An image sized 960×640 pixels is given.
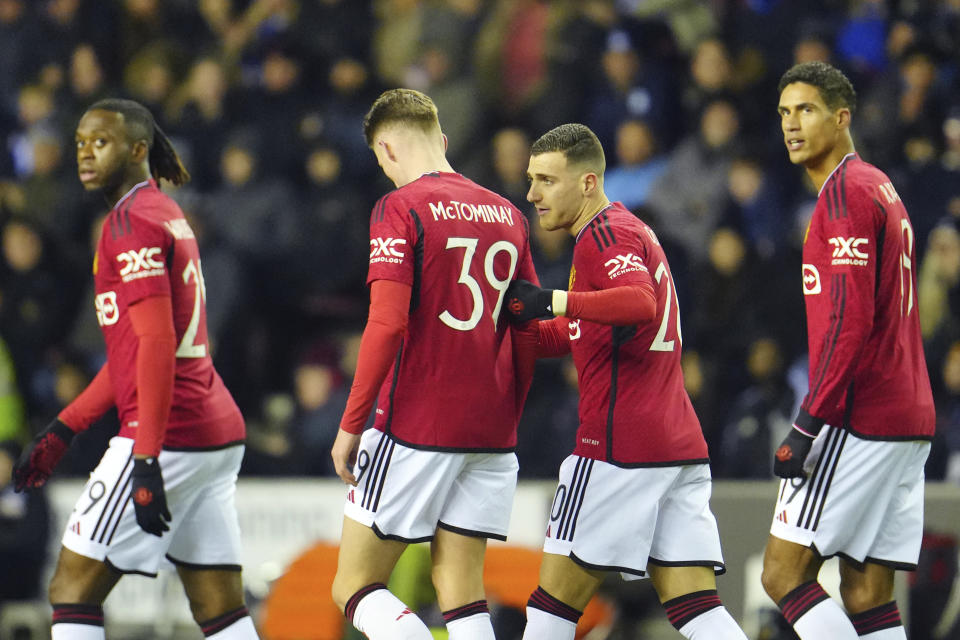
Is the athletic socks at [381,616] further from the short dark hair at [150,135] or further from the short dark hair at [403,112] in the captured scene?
the short dark hair at [150,135]

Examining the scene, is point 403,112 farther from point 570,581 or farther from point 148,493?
point 570,581

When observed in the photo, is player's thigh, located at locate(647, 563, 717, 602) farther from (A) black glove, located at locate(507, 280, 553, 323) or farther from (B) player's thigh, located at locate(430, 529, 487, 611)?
(A) black glove, located at locate(507, 280, 553, 323)

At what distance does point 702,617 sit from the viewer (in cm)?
567

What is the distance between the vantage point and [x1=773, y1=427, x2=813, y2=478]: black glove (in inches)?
222

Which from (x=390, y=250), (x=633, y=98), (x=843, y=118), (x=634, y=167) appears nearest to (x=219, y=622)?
(x=390, y=250)

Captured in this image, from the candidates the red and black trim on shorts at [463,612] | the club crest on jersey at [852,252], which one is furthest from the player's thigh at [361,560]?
the club crest on jersey at [852,252]

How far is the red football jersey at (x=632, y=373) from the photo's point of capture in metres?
5.75

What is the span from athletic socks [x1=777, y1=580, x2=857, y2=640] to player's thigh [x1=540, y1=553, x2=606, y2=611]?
29.6 inches

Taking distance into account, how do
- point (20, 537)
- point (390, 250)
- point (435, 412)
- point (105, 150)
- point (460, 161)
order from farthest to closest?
point (460, 161) → point (20, 537) → point (105, 150) → point (435, 412) → point (390, 250)

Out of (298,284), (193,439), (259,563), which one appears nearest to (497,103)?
(298,284)

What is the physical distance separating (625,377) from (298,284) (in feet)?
21.8

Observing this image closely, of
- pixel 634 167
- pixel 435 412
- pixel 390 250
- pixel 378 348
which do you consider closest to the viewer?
pixel 378 348

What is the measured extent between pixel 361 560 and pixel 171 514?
84 centimetres

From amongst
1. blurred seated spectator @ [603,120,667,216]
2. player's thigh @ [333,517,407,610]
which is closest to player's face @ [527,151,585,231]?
player's thigh @ [333,517,407,610]
